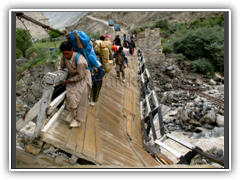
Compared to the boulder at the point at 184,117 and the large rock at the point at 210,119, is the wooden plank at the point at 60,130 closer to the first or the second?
the boulder at the point at 184,117

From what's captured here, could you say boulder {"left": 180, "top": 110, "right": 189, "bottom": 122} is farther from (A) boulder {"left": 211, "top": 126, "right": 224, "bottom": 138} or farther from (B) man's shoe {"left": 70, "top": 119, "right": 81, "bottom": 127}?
(B) man's shoe {"left": 70, "top": 119, "right": 81, "bottom": 127}

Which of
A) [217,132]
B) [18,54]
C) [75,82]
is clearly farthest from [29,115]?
[18,54]

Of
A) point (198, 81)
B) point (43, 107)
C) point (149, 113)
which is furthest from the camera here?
point (198, 81)

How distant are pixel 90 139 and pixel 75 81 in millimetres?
1012

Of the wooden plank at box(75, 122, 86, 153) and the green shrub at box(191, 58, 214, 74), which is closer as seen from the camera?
the wooden plank at box(75, 122, 86, 153)

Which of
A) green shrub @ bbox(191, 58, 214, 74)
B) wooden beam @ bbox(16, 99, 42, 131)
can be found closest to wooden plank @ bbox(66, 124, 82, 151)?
wooden beam @ bbox(16, 99, 42, 131)

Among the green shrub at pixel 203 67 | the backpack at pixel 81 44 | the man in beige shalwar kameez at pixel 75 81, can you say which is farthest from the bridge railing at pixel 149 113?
the green shrub at pixel 203 67

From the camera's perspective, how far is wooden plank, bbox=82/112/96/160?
2217 mm

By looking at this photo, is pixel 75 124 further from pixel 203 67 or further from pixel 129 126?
pixel 203 67

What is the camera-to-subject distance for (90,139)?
2537mm

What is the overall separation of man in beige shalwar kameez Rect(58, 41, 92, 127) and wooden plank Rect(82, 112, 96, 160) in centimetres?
32

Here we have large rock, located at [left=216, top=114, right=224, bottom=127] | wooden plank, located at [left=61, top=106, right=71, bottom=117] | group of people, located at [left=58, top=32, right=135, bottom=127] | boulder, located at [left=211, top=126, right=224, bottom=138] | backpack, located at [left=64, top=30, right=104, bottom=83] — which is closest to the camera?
group of people, located at [left=58, top=32, right=135, bottom=127]

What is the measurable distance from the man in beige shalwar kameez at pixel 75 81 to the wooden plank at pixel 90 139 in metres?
0.32

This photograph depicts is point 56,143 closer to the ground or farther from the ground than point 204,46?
closer to the ground
